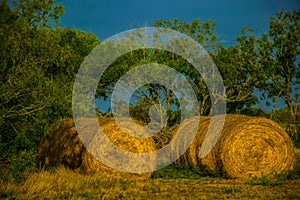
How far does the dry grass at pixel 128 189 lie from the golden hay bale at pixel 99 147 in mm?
735

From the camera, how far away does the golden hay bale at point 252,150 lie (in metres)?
12.1

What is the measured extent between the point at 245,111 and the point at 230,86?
6.38 ft

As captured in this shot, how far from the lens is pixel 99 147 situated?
1169 centimetres

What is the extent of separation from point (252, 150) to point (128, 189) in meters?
4.65

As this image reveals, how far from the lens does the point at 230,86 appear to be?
75.3 ft

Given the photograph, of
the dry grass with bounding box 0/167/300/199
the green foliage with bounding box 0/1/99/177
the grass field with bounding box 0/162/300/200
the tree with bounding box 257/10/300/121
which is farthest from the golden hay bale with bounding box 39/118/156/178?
the tree with bounding box 257/10/300/121

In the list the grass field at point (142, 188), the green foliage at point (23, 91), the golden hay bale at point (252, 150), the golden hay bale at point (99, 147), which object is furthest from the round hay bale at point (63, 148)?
the golden hay bale at point (252, 150)

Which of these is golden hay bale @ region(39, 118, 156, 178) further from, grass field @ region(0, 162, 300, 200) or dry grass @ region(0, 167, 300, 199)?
dry grass @ region(0, 167, 300, 199)

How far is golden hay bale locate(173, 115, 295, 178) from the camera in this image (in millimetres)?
12109

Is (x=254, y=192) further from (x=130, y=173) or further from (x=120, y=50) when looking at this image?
(x=120, y=50)

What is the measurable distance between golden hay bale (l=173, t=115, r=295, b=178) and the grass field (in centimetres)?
58

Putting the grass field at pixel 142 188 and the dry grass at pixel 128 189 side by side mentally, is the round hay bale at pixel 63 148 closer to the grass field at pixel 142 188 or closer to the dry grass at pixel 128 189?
the grass field at pixel 142 188

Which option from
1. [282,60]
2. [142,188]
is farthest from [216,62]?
[142,188]

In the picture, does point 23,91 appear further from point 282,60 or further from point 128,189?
point 282,60
